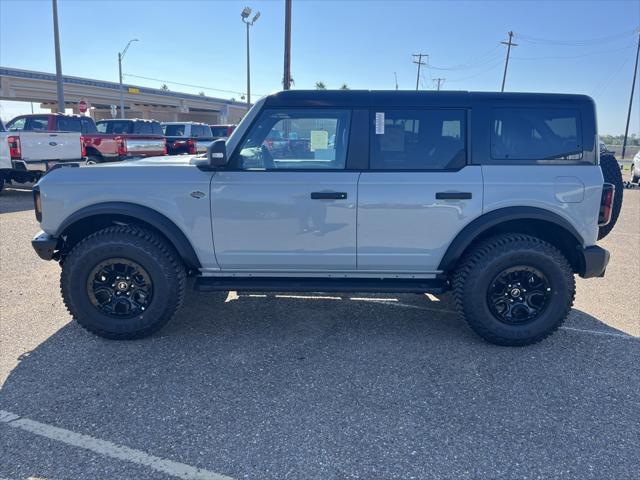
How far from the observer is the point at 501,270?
3.67 metres

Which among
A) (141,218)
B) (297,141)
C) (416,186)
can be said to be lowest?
(141,218)

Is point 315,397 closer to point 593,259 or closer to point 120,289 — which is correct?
point 120,289

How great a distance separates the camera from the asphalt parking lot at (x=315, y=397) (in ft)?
7.98

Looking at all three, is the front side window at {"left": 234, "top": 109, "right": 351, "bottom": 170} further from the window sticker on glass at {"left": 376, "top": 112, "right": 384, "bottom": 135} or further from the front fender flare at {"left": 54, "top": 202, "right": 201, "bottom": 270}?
the front fender flare at {"left": 54, "top": 202, "right": 201, "bottom": 270}

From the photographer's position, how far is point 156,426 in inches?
107

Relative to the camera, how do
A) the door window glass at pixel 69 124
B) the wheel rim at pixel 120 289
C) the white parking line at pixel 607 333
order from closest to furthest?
the wheel rim at pixel 120 289, the white parking line at pixel 607 333, the door window glass at pixel 69 124

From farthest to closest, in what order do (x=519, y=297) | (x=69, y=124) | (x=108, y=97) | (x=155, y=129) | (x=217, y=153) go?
(x=108, y=97)
(x=155, y=129)
(x=69, y=124)
(x=519, y=297)
(x=217, y=153)

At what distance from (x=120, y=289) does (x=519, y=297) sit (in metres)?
3.28

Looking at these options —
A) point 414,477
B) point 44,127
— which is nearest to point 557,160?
point 414,477

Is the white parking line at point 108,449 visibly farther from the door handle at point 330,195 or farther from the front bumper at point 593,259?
the front bumper at point 593,259

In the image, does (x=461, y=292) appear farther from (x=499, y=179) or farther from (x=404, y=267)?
(x=499, y=179)

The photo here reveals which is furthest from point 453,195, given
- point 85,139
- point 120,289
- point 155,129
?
point 155,129

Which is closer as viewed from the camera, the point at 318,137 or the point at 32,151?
the point at 318,137

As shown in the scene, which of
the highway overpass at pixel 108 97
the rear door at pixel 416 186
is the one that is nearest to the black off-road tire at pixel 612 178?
the rear door at pixel 416 186
